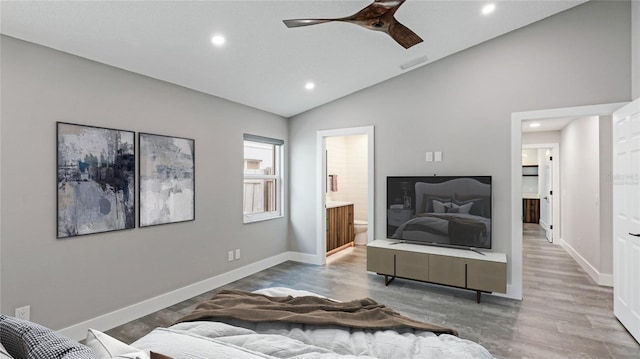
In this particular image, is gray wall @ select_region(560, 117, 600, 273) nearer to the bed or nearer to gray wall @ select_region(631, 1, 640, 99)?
gray wall @ select_region(631, 1, 640, 99)

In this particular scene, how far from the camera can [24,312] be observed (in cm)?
244

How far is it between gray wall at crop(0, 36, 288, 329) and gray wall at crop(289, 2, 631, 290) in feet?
7.18

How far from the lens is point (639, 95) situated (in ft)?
9.91

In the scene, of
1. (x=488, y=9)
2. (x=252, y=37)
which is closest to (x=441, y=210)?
(x=488, y=9)

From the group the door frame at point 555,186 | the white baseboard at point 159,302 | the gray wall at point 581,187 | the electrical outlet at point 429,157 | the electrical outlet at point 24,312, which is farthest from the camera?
the door frame at point 555,186

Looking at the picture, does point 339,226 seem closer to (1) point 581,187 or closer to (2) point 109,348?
(1) point 581,187

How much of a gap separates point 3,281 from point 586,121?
7.28m

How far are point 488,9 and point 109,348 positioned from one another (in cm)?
398

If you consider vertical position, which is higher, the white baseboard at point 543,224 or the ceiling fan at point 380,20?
the ceiling fan at point 380,20

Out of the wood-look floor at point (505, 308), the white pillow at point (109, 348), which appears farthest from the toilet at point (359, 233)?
the white pillow at point (109, 348)

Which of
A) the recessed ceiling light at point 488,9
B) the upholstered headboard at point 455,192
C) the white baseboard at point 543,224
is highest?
the recessed ceiling light at point 488,9

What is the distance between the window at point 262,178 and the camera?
15.7 ft

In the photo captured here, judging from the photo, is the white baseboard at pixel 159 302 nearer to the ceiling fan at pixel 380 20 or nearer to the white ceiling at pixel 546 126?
the ceiling fan at pixel 380 20

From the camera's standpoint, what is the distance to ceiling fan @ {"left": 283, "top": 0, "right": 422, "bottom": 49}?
2158 millimetres
